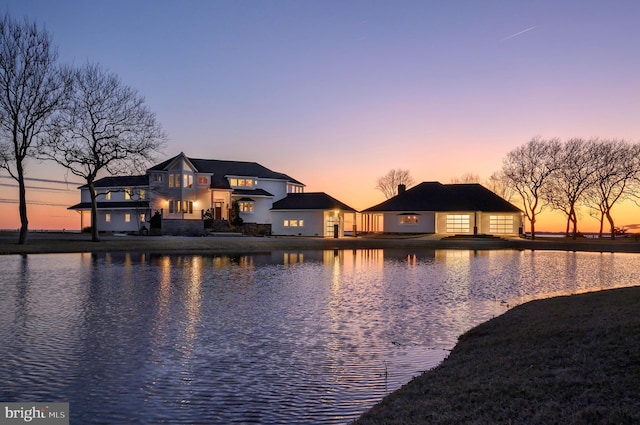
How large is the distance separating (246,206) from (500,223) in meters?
34.7

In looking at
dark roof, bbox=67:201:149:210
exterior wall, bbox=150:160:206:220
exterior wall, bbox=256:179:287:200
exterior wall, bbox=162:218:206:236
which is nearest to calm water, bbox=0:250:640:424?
exterior wall, bbox=162:218:206:236

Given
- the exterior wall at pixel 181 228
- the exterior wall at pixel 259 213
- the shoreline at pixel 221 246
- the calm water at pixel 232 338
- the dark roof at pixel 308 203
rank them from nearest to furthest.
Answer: the calm water at pixel 232 338 < the shoreline at pixel 221 246 < the exterior wall at pixel 181 228 < the dark roof at pixel 308 203 < the exterior wall at pixel 259 213

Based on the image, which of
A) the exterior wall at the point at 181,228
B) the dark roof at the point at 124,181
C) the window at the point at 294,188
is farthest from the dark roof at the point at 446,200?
the dark roof at the point at 124,181

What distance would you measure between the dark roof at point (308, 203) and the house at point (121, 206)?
17.2 metres

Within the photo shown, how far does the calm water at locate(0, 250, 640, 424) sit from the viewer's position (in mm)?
8344

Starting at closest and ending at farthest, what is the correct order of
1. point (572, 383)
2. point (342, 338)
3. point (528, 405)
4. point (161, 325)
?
point (528, 405) → point (572, 383) → point (342, 338) → point (161, 325)

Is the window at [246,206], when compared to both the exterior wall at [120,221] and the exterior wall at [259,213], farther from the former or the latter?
the exterior wall at [120,221]

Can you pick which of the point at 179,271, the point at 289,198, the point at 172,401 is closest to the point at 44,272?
the point at 179,271

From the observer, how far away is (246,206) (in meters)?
74.1

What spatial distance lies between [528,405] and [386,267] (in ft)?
85.6

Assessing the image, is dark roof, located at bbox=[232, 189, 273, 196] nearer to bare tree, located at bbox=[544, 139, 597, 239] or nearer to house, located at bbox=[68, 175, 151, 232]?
house, located at bbox=[68, 175, 151, 232]

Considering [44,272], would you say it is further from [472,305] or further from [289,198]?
[289,198]

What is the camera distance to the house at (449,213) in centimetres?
7300

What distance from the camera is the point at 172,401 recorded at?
8273 millimetres
